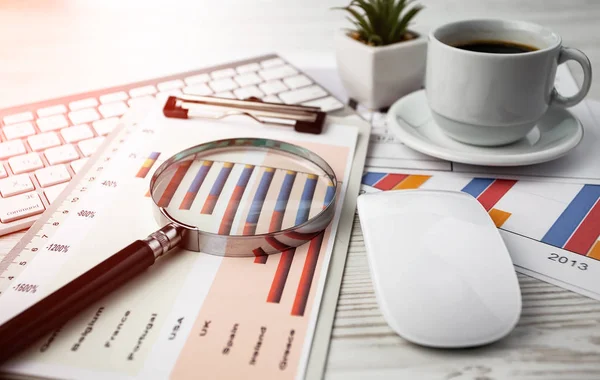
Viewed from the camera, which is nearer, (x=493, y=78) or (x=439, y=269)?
(x=439, y=269)

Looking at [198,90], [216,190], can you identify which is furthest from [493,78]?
[198,90]

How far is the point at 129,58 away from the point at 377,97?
46cm

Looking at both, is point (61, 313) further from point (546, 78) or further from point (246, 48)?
point (246, 48)

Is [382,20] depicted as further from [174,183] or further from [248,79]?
[174,183]

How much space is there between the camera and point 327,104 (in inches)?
30.1

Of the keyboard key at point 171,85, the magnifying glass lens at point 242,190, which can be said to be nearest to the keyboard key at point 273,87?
the keyboard key at point 171,85

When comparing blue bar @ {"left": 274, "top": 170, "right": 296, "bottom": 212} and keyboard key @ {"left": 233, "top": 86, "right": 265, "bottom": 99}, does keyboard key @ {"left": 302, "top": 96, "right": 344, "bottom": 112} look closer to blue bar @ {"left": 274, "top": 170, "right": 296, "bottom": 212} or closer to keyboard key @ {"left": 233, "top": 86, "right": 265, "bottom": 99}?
keyboard key @ {"left": 233, "top": 86, "right": 265, "bottom": 99}

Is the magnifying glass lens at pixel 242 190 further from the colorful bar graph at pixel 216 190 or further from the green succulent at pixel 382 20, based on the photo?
the green succulent at pixel 382 20

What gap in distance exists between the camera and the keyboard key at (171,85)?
0.80 metres

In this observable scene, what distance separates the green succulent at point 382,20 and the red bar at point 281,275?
1.25 ft

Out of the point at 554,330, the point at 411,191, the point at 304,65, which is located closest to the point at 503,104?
the point at 411,191

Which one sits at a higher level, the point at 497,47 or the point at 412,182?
the point at 497,47

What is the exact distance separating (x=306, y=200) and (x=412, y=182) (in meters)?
0.14

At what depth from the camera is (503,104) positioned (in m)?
0.60
